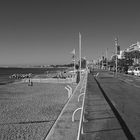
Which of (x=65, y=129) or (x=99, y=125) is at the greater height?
(x=65, y=129)

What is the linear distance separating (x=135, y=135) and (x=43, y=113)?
6.24m

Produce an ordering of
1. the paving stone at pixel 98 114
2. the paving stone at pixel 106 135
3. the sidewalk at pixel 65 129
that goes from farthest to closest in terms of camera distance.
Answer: the paving stone at pixel 98 114
the paving stone at pixel 106 135
the sidewalk at pixel 65 129

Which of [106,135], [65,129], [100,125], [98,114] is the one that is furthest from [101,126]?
[98,114]

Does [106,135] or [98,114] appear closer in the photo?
[106,135]

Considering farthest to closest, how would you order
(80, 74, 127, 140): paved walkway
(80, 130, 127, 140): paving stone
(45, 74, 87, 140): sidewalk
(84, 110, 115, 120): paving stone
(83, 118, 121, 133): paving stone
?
(84, 110, 115, 120): paving stone, (83, 118, 121, 133): paving stone, (80, 74, 127, 140): paved walkway, (80, 130, 127, 140): paving stone, (45, 74, 87, 140): sidewalk

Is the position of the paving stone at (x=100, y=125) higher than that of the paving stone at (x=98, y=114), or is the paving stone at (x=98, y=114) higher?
the paving stone at (x=98, y=114)

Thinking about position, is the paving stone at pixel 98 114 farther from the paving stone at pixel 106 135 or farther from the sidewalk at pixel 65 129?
the paving stone at pixel 106 135

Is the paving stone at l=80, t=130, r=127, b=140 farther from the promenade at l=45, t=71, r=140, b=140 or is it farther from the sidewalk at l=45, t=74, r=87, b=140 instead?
the sidewalk at l=45, t=74, r=87, b=140

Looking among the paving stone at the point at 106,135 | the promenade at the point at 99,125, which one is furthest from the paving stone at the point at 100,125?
the paving stone at the point at 106,135

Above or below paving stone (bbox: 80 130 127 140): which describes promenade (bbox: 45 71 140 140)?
above

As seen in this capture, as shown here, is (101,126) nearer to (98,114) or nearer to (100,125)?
(100,125)

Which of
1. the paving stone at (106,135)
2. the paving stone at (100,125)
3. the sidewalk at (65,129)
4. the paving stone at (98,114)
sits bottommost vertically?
the paving stone at (106,135)

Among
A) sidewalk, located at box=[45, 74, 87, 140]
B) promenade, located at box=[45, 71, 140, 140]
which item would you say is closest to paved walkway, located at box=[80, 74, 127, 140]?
promenade, located at box=[45, 71, 140, 140]

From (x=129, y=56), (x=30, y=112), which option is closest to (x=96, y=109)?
(x=30, y=112)
